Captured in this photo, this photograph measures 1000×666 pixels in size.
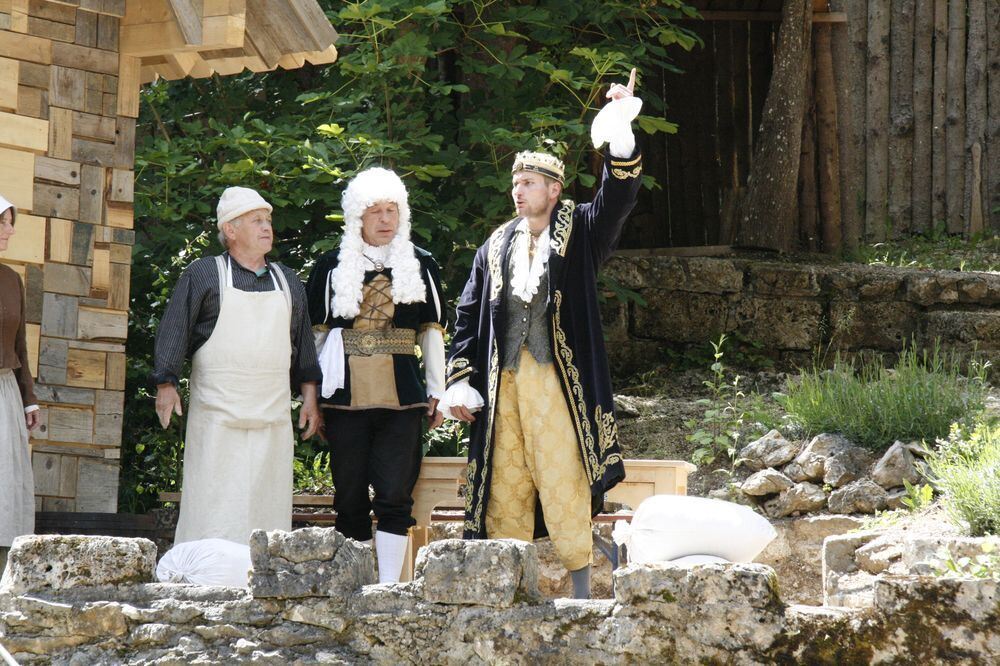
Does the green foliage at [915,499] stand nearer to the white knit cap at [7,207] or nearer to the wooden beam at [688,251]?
the white knit cap at [7,207]

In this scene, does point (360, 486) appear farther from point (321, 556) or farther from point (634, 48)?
point (634, 48)

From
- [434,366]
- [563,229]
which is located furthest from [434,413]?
[563,229]

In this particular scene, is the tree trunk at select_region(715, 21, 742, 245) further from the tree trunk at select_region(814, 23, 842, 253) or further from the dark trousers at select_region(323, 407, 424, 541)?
the dark trousers at select_region(323, 407, 424, 541)

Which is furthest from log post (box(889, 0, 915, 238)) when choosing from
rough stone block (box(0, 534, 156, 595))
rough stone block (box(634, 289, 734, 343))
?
rough stone block (box(0, 534, 156, 595))

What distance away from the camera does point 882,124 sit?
1002 cm

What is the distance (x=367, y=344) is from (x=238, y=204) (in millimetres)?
676

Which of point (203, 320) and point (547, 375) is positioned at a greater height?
point (203, 320)

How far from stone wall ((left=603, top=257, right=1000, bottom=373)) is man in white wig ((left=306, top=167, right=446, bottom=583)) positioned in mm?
3381

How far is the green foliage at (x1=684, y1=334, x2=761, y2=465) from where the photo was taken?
6469 mm

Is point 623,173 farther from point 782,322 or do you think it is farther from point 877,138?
point 877,138

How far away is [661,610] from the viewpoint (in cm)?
321

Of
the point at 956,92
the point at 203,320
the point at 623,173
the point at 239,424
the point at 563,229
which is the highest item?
the point at 956,92

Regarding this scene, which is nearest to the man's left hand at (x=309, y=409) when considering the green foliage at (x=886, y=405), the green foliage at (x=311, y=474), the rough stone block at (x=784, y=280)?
the green foliage at (x=311, y=474)

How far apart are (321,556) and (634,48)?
4.36 meters
